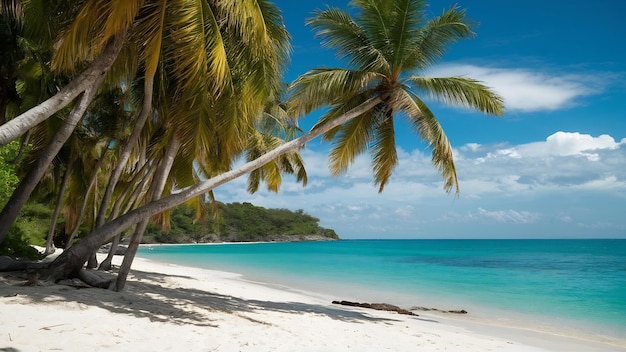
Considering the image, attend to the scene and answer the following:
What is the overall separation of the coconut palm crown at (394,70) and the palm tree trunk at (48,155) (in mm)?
3875

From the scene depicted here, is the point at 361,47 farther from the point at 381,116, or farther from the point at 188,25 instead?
the point at 188,25

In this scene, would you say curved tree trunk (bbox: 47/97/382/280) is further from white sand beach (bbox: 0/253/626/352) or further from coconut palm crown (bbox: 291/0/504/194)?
coconut palm crown (bbox: 291/0/504/194)

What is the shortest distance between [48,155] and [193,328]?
3711mm

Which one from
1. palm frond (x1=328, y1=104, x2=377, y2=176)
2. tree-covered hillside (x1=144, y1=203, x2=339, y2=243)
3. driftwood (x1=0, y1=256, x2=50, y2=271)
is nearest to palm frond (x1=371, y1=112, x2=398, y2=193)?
palm frond (x1=328, y1=104, x2=377, y2=176)

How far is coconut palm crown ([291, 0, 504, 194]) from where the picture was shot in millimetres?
9539

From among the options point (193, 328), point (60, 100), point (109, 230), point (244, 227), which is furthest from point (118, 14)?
point (244, 227)

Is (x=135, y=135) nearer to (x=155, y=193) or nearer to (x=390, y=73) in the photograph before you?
(x=155, y=193)

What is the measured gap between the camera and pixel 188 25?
6.46 meters

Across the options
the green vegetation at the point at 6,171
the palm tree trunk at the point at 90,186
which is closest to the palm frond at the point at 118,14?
the green vegetation at the point at 6,171

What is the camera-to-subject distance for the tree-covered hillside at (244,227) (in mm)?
79875

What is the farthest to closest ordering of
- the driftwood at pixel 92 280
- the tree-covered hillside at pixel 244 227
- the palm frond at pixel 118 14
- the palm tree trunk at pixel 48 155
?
the tree-covered hillside at pixel 244 227, the driftwood at pixel 92 280, the palm tree trunk at pixel 48 155, the palm frond at pixel 118 14

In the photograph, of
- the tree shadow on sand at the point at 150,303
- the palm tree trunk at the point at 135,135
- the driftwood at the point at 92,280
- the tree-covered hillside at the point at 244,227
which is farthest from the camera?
the tree-covered hillside at the point at 244,227

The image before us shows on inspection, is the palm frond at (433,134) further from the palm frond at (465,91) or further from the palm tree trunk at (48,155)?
the palm tree trunk at (48,155)

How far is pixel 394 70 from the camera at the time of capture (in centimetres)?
959
